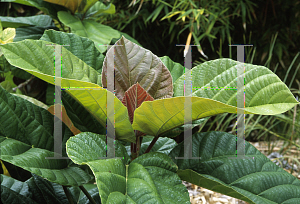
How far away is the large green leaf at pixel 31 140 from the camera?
0.36 metres

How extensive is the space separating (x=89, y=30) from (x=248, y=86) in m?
0.81

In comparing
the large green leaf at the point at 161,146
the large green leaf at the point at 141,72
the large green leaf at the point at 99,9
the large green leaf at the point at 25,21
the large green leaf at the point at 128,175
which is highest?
the large green leaf at the point at 99,9

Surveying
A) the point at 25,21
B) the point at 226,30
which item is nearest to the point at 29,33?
the point at 25,21

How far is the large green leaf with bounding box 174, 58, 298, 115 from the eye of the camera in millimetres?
361

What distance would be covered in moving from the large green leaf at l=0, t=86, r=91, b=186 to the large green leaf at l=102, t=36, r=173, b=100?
→ 0.49ft

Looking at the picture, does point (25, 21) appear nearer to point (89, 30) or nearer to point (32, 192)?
point (89, 30)

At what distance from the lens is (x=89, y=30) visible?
3.38 ft

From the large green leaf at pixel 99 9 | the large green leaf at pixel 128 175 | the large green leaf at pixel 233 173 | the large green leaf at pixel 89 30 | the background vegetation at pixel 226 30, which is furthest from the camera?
the background vegetation at pixel 226 30

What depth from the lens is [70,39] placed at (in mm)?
508

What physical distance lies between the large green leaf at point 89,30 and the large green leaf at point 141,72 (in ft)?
1.77

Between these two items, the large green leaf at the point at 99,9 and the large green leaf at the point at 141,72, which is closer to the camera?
the large green leaf at the point at 141,72

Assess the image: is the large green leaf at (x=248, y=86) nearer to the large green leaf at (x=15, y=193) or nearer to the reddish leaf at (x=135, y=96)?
the reddish leaf at (x=135, y=96)

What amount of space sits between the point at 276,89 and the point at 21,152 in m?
0.41

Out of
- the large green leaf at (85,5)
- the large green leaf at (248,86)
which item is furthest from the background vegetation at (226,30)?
the large green leaf at (248,86)
